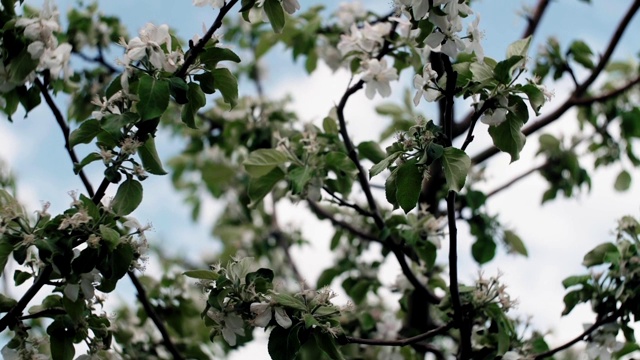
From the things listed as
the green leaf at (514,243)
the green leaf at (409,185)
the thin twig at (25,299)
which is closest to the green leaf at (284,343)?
the green leaf at (409,185)

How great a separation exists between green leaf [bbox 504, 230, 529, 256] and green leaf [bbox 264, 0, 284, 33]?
1556 millimetres

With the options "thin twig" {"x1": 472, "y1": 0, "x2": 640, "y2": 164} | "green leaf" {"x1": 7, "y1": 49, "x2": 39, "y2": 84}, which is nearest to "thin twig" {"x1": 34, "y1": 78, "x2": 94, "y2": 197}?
"green leaf" {"x1": 7, "y1": 49, "x2": 39, "y2": 84}

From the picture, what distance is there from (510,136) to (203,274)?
0.73 m

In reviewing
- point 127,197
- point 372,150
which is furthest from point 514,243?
point 127,197

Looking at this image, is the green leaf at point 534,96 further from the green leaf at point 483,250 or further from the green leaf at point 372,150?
the green leaf at point 483,250

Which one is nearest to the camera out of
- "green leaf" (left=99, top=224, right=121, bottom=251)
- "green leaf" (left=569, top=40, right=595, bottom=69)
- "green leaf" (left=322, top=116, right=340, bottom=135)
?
"green leaf" (left=99, top=224, right=121, bottom=251)

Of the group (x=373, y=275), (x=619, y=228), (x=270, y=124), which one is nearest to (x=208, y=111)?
(x=270, y=124)

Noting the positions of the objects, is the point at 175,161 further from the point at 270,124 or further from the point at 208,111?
the point at 270,124

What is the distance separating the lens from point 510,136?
177 cm

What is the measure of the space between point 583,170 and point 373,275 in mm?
1058

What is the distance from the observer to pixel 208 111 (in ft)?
13.0

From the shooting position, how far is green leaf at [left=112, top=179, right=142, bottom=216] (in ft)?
6.10

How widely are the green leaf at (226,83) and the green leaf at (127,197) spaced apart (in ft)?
0.99

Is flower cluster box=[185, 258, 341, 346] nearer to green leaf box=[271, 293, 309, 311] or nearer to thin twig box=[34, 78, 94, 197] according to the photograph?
green leaf box=[271, 293, 309, 311]
